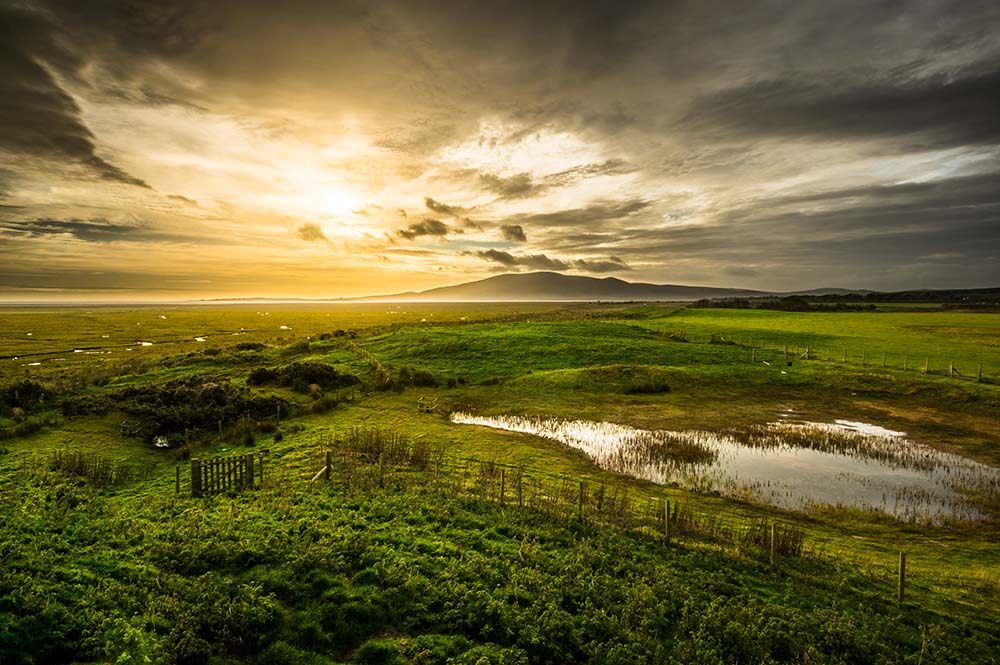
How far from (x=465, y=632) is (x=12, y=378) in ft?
215

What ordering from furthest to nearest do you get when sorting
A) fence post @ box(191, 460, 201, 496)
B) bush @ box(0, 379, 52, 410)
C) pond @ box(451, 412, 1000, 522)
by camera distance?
bush @ box(0, 379, 52, 410)
pond @ box(451, 412, 1000, 522)
fence post @ box(191, 460, 201, 496)

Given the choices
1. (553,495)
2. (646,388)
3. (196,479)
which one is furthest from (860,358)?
(196,479)

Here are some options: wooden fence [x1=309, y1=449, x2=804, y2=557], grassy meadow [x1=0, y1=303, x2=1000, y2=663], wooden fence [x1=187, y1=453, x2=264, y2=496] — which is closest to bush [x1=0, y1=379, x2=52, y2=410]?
grassy meadow [x1=0, y1=303, x2=1000, y2=663]

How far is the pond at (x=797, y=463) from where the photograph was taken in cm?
2161

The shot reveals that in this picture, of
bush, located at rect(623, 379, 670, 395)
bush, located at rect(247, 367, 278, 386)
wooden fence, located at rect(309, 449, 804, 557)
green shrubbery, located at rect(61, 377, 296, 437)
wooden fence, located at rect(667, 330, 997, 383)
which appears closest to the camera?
wooden fence, located at rect(309, 449, 804, 557)

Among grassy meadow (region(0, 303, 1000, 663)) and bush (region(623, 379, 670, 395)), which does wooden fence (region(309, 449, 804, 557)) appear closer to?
grassy meadow (region(0, 303, 1000, 663))

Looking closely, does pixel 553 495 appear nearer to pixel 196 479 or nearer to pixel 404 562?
pixel 404 562

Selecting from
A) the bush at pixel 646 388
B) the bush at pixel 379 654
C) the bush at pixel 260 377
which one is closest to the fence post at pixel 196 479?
the bush at pixel 379 654

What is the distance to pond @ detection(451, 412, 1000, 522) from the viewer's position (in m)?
21.6

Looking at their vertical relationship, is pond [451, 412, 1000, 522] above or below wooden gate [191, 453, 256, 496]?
→ below

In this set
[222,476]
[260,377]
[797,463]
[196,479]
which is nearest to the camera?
[196,479]

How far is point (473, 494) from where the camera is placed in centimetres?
1881

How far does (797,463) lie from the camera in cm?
2647

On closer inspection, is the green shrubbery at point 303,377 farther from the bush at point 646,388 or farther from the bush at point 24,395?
the bush at point 646,388
